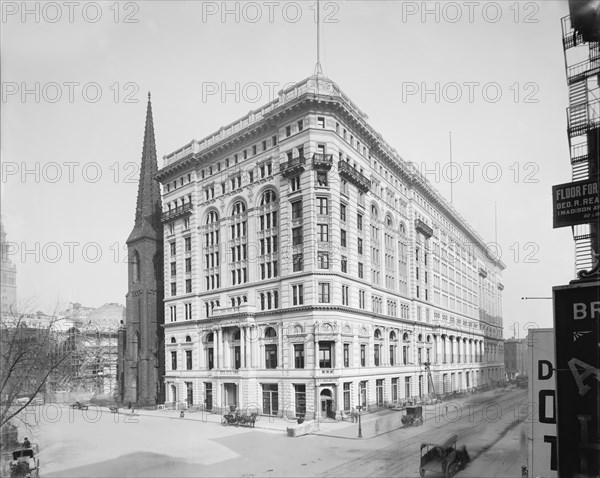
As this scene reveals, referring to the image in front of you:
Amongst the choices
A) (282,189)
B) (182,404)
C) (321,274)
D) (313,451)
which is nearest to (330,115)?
(282,189)

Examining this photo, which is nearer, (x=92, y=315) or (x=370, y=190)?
(x=370, y=190)

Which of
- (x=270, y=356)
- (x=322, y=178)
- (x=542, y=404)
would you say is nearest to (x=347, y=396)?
(x=270, y=356)

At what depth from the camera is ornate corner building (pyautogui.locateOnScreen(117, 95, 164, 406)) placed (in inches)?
2132

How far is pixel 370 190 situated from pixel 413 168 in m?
13.2

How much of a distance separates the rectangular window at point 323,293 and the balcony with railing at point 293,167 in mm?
8657

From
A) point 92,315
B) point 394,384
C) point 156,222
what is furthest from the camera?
point 92,315

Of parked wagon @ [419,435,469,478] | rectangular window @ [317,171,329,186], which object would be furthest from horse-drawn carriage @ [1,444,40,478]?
rectangular window @ [317,171,329,186]

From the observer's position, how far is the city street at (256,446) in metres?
25.0

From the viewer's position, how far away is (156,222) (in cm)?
5791

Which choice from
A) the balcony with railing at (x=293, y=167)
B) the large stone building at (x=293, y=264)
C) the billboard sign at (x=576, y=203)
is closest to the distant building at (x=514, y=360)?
the large stone building at (x=293, y=264)

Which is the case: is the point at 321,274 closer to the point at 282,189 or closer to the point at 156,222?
the point at 282,189

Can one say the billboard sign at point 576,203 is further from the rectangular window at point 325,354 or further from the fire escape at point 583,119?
the rectangular window at point 325,354

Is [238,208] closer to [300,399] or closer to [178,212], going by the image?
[178,212]

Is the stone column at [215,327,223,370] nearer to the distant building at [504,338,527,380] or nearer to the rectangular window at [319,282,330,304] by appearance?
the rectangular window at [319,282,330,304]
